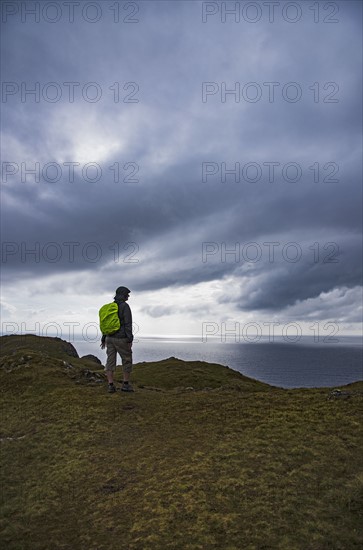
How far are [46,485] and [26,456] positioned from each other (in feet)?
7.27

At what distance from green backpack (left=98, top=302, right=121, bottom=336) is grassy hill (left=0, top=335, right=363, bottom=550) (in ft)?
11.2

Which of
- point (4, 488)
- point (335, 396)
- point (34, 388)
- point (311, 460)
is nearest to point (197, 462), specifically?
point (311, 460)

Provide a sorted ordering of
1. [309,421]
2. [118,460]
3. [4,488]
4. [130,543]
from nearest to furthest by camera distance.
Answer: [130,543], [4,488], [118,460], [309,421]

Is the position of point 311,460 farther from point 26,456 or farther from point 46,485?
point 26,456

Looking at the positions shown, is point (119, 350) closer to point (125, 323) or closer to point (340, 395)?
point (125, 323)

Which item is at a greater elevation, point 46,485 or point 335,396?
point 335,396

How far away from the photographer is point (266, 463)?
35.4 feet

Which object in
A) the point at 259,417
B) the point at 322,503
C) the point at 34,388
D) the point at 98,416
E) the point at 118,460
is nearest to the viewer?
the point at 322,503

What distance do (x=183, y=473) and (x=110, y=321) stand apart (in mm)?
9804

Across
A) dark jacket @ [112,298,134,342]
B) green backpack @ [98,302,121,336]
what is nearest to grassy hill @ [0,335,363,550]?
dark jacket @ [112,298,134,342]

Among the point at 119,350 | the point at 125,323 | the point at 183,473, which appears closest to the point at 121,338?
the point at 119,350

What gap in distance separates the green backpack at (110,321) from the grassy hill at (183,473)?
11.2ft

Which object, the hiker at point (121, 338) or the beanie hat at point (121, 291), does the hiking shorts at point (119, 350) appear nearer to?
the hiker at point (121, 338)

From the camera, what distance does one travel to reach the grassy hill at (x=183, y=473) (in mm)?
8086
